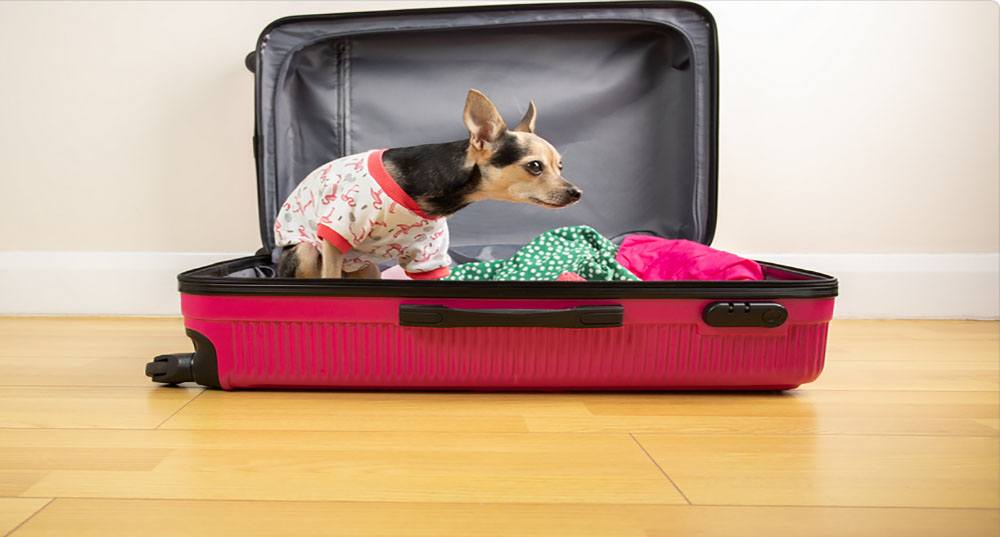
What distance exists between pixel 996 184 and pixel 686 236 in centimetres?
90

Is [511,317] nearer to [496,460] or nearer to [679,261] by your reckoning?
[496,460]

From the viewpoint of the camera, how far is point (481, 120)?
1110mm

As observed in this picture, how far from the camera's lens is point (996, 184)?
1715 millimetres

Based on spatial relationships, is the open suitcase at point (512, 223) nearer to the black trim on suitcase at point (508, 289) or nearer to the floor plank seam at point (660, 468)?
the black trim on suitcase at point (508, 289)

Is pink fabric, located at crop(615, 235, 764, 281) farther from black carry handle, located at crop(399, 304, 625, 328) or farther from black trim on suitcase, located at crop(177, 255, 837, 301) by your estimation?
black carry handle, located at crop(399, 304, 625, 328)

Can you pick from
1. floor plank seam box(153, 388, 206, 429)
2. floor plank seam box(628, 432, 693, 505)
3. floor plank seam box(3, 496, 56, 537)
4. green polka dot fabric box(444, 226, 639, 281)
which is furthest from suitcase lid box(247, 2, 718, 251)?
floor plank seam box(3, 496, 56, 537)

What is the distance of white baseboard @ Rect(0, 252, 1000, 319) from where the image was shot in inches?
66.3

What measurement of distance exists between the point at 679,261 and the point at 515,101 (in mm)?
→ 484

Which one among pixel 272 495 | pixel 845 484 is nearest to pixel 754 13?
pixel 845 484

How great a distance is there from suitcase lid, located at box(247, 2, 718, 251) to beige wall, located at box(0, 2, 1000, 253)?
0.26 metres

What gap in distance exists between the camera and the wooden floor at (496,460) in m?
0.58

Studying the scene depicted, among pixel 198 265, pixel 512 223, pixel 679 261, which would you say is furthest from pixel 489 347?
pixel 198 265

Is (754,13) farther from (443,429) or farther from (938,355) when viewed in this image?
(443,429)

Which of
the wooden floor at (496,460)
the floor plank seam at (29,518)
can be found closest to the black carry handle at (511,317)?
the wooden floor at (496,460)
